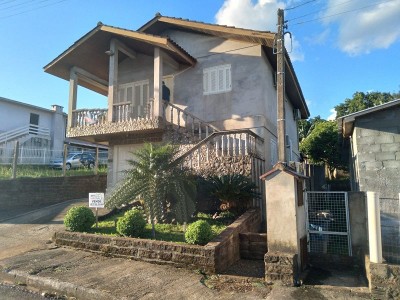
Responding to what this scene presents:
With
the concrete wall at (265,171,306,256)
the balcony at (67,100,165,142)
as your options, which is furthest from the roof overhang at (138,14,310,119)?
the concrete wall at (265,171,306,256)

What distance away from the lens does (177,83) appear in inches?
520

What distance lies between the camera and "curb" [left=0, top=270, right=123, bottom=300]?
482 cm

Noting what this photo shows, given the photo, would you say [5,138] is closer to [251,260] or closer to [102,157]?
[102,157]

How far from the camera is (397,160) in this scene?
A: 599 cm

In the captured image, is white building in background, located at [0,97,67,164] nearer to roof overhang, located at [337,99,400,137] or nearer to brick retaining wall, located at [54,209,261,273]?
brick retaining wall, located at [54,209,261,273]

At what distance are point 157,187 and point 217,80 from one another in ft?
20.5

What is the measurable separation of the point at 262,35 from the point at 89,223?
325 inches

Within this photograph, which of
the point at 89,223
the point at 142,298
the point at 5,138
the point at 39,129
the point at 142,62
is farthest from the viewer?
the point at 39,129

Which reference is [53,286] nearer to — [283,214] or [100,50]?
[283,214]

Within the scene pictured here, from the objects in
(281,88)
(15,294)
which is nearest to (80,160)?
(15,294)

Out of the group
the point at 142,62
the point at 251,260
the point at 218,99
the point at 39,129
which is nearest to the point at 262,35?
the point at 218,99

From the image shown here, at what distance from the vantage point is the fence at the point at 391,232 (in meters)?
4.87

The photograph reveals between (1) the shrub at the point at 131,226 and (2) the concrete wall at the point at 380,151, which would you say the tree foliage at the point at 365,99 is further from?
(1) the shrub at the point at 131,226

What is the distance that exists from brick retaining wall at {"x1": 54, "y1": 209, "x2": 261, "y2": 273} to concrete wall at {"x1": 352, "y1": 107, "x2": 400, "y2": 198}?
2909 millimetres
